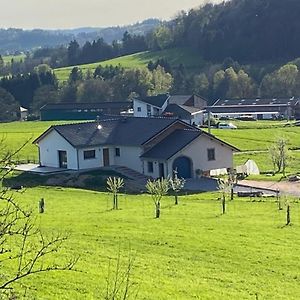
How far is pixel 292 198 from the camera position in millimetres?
39438

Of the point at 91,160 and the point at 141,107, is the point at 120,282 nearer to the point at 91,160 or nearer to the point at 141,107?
the point at 91,160

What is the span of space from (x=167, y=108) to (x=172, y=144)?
41378mm

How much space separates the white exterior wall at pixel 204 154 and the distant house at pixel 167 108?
32403 mm

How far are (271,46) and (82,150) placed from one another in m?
117

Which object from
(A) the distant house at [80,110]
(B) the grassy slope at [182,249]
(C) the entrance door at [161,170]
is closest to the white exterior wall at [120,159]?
(C) the entrance door at [161,170]

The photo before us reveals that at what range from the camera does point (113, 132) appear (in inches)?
2222

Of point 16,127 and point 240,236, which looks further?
point 16,127

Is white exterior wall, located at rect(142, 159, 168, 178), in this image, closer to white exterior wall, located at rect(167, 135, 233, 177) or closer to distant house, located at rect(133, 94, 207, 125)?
white exterior wall, located at rect(167, 135, 233, 177)

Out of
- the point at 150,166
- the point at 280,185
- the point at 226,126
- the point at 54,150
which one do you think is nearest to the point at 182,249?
the point at 280,185

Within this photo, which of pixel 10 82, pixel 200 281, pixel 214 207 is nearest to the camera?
pixel 200 281

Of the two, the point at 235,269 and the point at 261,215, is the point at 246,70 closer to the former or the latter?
the point at 261,215

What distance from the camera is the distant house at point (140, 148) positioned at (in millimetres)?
50719

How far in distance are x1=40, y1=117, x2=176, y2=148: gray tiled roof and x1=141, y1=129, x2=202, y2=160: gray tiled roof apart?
93 cm

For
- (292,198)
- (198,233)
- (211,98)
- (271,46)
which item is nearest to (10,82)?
(211,98)
